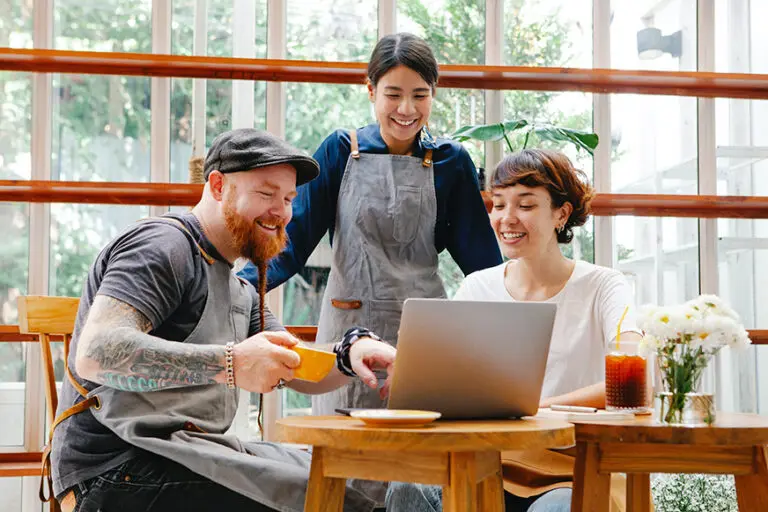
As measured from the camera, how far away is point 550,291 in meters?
2.34

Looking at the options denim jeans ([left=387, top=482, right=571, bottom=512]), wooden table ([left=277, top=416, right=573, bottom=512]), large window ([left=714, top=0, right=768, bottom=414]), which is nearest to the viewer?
wooden table ([left=277, top=416, right=573, bottom=512])

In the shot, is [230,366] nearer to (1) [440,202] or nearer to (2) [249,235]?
(2) [249,235]

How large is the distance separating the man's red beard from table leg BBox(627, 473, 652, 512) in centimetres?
91

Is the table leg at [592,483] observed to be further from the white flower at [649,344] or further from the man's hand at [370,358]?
the man's hand at [370,358]

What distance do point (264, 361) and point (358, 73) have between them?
8.43 feet

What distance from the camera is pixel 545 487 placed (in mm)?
1975

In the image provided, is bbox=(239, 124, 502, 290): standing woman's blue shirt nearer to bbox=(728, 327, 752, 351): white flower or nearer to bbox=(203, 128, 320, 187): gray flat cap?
bbox=(203, 128, 320, 187): gray flat cap

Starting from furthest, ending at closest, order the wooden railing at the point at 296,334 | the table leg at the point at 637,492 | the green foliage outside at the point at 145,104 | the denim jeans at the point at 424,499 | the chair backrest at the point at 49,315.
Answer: the green foliage outside at the point at 145,104, the wooden railing at the point at 296,334, the chair backrest at the point at 49,315, the table leg at the point at 637,492, the denim jeans at the point at 424,499

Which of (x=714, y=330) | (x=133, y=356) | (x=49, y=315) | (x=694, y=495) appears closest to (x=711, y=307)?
(x=714, y=330)

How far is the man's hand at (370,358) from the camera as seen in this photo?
6.28ft

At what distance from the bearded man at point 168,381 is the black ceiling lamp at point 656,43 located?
3.04m

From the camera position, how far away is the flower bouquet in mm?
1789

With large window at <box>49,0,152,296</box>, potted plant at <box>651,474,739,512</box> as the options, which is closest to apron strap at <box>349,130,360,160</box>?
large window at <box>49,0,152,296</box>

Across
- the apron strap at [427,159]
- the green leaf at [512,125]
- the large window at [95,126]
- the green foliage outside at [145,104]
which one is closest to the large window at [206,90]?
the green foliage outside at [145,104]
